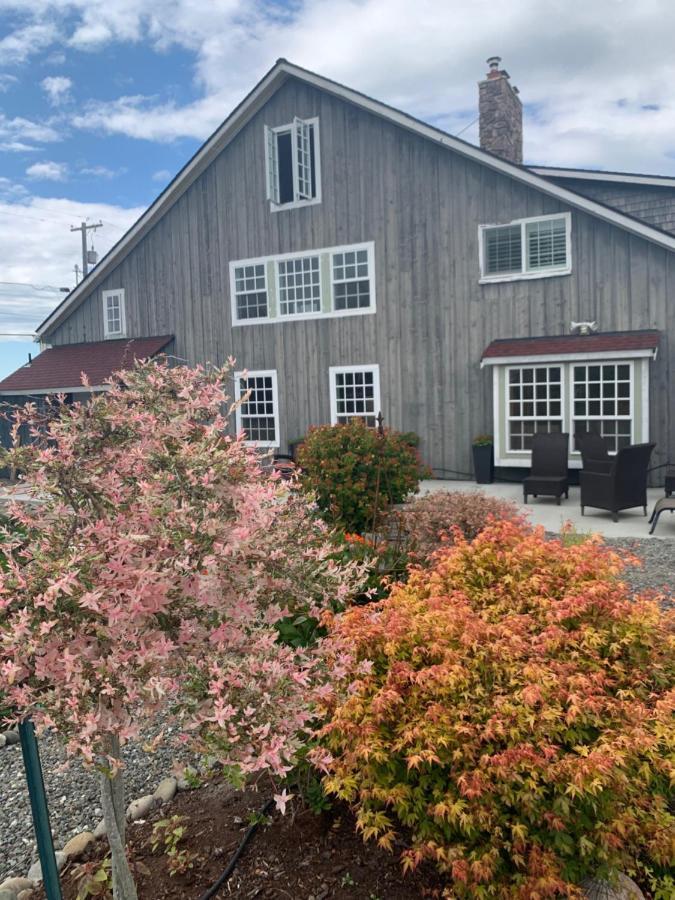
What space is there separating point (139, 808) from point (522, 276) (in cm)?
1286

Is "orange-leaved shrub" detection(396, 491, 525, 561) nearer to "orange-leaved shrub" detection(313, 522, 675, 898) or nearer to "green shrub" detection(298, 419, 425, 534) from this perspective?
"green shrub" detection(298, 419, 425, 534)

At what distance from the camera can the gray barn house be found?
43.0 ft

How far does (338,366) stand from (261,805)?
13.3m

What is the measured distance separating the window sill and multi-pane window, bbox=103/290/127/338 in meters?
10.3

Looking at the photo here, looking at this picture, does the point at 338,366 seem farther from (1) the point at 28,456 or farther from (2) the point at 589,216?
(1) the point at 28,456

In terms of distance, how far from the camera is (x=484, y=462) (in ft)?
46.6

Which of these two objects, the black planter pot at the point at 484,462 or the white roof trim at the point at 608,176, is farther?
the white roof trim at the point at 608,176

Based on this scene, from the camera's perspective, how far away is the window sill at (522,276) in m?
13.6

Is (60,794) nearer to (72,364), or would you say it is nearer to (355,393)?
(355,393)

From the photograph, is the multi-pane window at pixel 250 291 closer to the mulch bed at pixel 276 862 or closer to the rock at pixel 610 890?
the mulch bed at pixel 276 862

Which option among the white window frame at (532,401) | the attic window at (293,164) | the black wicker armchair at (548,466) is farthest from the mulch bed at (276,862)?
the attic window at (293,164)

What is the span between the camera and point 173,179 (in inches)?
687

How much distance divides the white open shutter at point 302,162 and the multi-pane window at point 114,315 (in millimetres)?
6148

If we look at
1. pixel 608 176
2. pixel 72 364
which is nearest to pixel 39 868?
pixel 608 176
